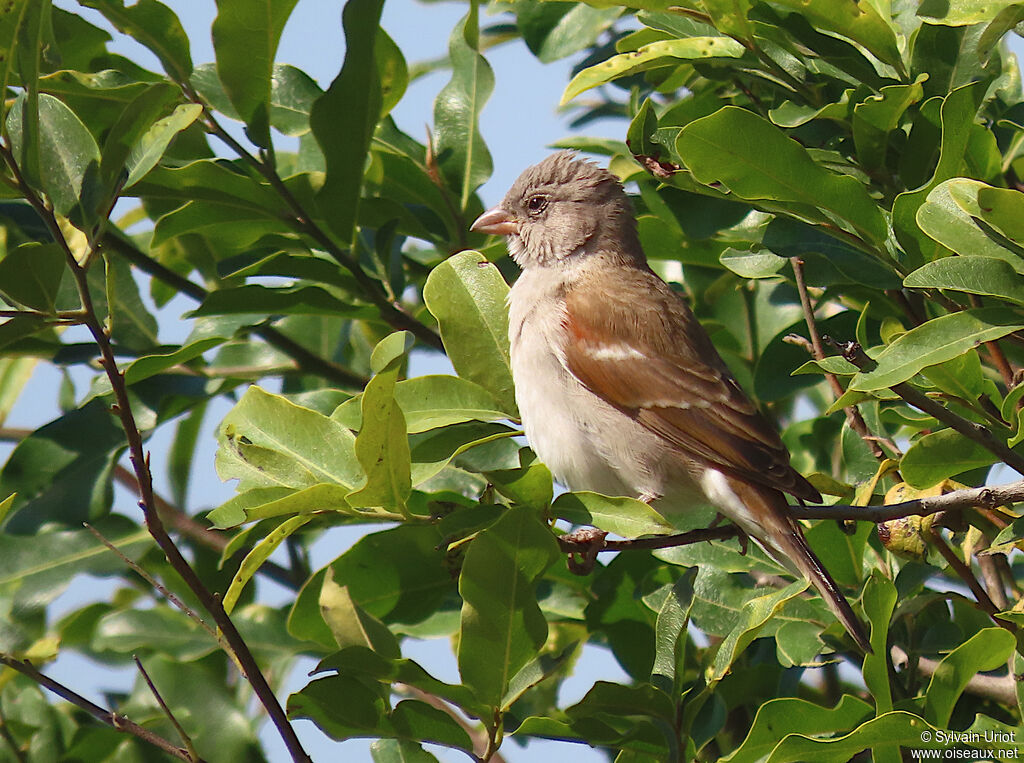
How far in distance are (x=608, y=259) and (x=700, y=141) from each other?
6.24 ft

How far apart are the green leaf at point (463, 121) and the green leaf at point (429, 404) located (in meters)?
1.06

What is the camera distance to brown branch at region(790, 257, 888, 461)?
2.95m

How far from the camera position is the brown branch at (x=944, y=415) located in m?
2.40

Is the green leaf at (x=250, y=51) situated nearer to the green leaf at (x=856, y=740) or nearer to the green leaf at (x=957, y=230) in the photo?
the green leaf at (x=957, y=230)

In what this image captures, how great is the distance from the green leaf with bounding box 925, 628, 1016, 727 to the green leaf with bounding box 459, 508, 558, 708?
881 mm

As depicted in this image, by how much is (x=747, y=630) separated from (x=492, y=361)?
42.2 inches

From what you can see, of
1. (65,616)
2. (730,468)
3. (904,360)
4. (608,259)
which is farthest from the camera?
(608,259)

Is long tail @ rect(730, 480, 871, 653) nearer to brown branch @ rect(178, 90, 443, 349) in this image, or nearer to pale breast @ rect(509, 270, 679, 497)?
pale breast @ rect(509, 270, 679, 497)

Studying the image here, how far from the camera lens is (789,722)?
102 inches

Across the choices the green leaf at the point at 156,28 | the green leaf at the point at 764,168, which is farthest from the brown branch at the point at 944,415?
the green leaf at the point at 156,28

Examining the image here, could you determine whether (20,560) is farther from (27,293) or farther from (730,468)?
(730,468)

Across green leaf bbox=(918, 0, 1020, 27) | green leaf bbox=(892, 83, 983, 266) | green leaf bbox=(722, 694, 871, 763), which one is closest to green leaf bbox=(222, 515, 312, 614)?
green leaf bbox=(722, 694, 871, 763)

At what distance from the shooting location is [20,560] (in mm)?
3646

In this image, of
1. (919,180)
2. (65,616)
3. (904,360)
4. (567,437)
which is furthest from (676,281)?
(65,616)
